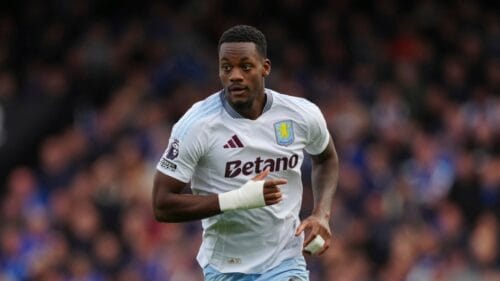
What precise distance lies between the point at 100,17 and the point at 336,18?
3134mm

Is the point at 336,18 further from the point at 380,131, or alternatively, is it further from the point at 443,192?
the point at 443,192

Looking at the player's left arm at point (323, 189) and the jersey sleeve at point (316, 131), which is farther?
the jersey sleeve at point (316, 131)

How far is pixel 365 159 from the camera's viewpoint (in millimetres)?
15891

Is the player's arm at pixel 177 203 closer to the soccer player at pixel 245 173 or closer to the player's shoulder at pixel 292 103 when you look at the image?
the soccer player at pixel 245 173

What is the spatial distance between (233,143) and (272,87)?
945cm

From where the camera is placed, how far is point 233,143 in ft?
25.6

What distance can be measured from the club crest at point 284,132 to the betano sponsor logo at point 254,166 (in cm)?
9

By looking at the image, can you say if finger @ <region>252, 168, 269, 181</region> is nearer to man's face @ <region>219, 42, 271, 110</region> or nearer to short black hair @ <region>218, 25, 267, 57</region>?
man's face @ <region>219, 42, 271, 110</region>

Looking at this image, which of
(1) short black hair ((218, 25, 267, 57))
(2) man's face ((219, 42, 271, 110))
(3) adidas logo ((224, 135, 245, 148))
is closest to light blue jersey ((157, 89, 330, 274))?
(3) adidas logo ((224, 135, 245, 148))

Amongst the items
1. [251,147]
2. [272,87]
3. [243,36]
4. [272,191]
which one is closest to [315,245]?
[272,191]

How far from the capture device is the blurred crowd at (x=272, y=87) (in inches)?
566

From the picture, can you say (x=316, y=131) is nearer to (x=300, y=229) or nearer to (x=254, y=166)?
(x=254, y=166)

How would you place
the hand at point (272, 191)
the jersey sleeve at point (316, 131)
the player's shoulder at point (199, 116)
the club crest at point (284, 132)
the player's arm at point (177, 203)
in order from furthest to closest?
the jersey sleeve at point (316, 131), the club crest at point (284, 132), the player's shoulder at point (199, 116), the player's arm at point (177, 203), the hand at point (272, 191)

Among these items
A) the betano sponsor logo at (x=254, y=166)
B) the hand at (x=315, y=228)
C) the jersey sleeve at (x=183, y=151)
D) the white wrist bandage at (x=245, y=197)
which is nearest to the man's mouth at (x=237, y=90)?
the jersey sleeve at (x=183, y=151)
